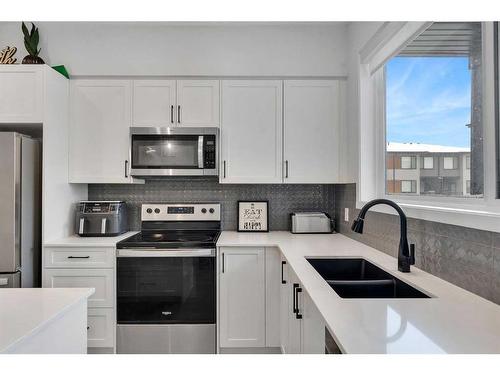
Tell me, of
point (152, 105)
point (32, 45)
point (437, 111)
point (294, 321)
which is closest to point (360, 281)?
point (294, 321)

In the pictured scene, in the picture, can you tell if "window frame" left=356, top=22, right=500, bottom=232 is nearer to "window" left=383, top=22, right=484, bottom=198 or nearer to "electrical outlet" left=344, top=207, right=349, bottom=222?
"window" left=383, top=22, right=484, bottom=198

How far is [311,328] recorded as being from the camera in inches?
51.8

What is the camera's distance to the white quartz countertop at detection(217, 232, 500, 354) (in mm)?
783

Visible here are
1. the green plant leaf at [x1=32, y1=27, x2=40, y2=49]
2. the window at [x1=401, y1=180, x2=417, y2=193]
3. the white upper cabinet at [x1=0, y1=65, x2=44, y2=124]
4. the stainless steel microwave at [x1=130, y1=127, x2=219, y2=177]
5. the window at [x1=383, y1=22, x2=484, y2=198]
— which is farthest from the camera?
the stainless steel microwave at [x1=130, y1=127, x2=219, y2=177]

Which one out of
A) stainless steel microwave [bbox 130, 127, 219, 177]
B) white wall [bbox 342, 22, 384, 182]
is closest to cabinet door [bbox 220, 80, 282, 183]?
stainless steel microwave [bbox 130, 127, 219, 177]

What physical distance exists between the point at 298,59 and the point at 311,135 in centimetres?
63

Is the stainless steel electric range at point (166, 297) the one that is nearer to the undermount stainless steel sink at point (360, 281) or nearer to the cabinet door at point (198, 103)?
the undermount stainless steel sink at point (360, 281)

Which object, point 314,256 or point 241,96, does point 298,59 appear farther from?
point 314,256

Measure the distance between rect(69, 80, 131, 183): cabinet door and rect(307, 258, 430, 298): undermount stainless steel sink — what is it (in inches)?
66.9

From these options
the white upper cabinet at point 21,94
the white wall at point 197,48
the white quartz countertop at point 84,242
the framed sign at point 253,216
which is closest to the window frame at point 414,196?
the white wall at point 197,48

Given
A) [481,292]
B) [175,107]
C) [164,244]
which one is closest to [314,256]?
[481,292]

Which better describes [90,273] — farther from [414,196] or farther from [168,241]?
[414,196]
